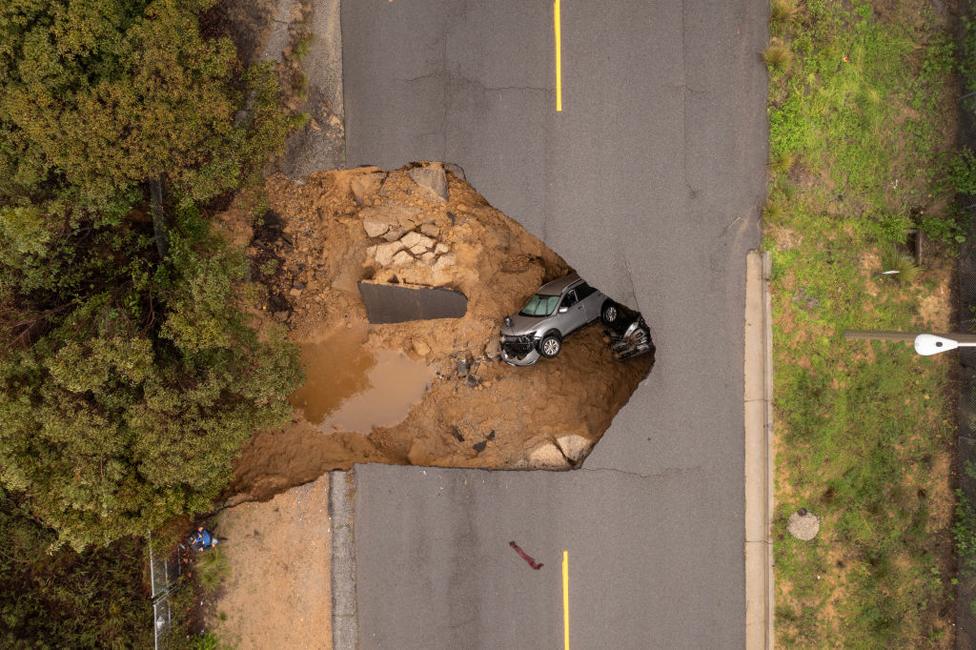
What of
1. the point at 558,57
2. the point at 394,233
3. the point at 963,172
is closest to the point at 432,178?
the point at 394,233

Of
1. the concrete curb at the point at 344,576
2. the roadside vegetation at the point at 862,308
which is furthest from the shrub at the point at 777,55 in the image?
the concrete curb at the point at 344,576

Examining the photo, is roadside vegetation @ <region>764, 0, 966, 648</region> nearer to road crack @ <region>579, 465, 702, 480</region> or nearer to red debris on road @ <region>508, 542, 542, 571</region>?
road crack @ <region>579, 465, 702, 480</region>

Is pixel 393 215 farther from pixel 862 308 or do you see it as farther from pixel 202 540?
pixel 862 308

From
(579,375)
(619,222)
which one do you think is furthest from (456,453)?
(619,222)

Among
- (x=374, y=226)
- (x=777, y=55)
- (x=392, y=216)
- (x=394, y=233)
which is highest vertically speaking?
(x=777, y=55)

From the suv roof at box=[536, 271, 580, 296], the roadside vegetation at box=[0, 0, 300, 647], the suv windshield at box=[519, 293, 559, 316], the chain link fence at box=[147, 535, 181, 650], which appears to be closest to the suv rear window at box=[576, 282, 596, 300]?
the suv roof at box=[536, 271, 580, 296]

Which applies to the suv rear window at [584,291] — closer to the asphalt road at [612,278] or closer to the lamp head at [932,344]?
the asphalt road at [612,278]
